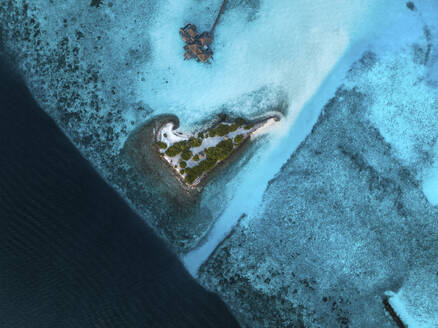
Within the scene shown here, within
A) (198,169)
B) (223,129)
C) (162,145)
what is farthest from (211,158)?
(162,145)

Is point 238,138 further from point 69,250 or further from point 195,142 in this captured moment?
point 69,250

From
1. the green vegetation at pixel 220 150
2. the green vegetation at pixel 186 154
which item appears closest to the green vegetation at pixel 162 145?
the green vegetation at pixel 186 154

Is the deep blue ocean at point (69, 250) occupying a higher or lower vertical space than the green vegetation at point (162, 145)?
lower

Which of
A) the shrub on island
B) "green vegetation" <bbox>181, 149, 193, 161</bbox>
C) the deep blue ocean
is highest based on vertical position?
the shrub on island

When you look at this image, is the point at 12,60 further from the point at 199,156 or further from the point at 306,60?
the point at 306,60

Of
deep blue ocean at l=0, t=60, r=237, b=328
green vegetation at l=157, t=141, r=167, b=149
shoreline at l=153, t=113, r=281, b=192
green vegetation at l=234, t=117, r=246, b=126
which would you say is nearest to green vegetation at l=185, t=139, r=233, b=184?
shoreline at l=153, t=113, r=281, b=192

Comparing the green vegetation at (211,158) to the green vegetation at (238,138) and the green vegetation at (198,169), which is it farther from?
the green vegetation at (238,138)

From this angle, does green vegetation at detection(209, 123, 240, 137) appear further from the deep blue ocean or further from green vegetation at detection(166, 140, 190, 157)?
the deep blue ocean
